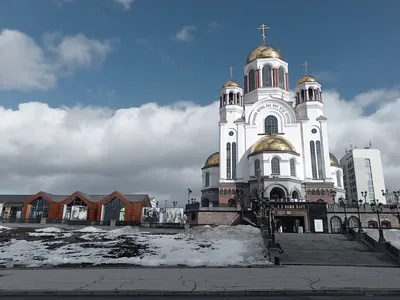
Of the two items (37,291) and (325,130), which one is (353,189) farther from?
(37,291)

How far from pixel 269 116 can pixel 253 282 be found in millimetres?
37815

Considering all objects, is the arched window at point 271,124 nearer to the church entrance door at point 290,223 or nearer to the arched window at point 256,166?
the arched window at point 256,166

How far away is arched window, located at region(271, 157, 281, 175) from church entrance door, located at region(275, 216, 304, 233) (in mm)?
6096

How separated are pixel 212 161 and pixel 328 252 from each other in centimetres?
2907

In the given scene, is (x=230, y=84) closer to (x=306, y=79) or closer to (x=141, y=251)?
(x=306, y=79)

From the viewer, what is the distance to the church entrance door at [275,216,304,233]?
35406 mm

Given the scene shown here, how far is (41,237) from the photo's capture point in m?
28.5

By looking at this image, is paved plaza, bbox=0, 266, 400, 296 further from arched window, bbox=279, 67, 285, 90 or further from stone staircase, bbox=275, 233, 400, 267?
arched window, bbox=279, 67, 285, 90

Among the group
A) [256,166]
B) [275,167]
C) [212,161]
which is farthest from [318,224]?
[212,161]

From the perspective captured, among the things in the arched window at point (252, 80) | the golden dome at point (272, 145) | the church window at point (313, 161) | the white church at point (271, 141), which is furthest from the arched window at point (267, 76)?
the church window at point (313, 161)

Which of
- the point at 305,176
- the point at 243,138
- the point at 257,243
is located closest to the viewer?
the point at 257,243

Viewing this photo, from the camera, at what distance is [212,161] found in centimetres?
4931

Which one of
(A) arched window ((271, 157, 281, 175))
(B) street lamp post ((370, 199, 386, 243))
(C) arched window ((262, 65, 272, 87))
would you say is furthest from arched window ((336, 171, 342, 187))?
(C) arched window ((262, 65, 272, 87))

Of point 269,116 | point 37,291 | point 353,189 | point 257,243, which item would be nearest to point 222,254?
point 257,243
